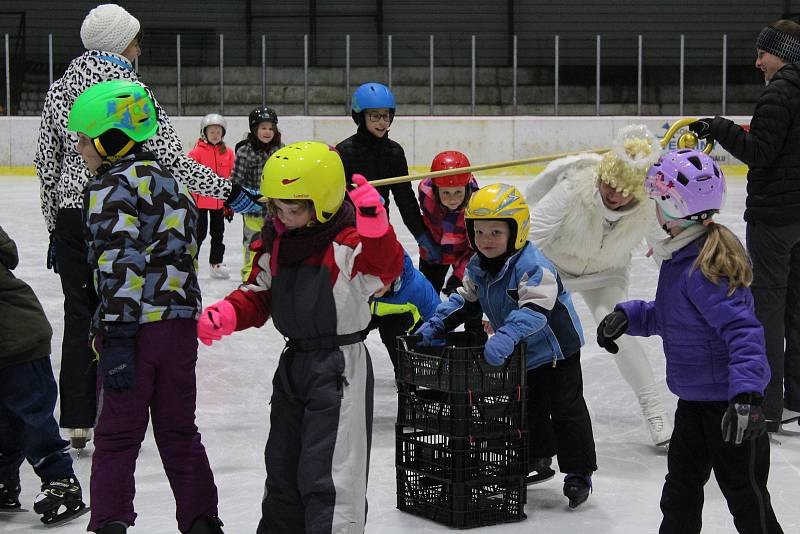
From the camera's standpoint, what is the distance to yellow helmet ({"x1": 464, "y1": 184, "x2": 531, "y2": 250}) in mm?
3617

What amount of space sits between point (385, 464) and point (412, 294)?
0.70m

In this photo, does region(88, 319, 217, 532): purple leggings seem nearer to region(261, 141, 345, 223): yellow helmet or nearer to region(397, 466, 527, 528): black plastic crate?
region(261, 141, 345, 223): yellow helmet

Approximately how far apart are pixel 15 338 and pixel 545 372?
5.44 feet

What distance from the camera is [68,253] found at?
13.3 feet

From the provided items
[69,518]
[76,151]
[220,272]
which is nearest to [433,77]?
[220,272]

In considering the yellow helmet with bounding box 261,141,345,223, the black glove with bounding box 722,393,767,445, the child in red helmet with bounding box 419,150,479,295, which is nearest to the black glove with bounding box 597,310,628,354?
the black glove with bounding box 722,393,767,445

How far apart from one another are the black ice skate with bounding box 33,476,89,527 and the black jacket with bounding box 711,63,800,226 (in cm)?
258

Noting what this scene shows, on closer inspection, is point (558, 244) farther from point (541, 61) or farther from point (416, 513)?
point (541, 61)

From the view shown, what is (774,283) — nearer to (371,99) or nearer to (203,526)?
(371,99)

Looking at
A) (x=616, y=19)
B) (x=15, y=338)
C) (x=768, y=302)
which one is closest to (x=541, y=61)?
(x=616, y=19)

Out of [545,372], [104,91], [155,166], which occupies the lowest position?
[545,372]

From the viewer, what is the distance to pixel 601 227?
4594mm

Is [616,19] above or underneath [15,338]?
above

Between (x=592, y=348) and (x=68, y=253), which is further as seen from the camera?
(x=592, y=348)
